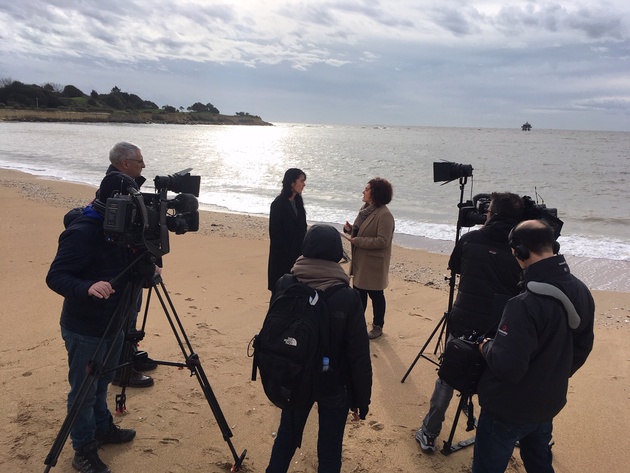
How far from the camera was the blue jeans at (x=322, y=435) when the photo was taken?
2.32m

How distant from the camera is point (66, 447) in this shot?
9.80ft

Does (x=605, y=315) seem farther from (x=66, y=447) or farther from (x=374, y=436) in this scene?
(x=66, y=447)

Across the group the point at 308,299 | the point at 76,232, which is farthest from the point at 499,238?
the point at 76,232

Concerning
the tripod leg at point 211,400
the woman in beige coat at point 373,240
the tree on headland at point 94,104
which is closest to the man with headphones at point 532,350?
the tripod leg at point 211,400

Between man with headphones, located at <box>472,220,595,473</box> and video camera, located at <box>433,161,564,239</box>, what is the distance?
0.68 metres

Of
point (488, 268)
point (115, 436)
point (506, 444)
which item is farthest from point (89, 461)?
point (488, 268)

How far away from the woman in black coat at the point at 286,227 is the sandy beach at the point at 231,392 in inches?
38.5

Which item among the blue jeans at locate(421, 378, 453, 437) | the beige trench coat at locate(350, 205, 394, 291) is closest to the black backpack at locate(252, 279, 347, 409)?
the blue jeans at locate(421, 378, 453, 437)


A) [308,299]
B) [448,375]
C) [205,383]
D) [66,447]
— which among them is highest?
[308,299]

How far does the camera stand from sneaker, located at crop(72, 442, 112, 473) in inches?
106

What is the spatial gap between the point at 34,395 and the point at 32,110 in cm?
9365

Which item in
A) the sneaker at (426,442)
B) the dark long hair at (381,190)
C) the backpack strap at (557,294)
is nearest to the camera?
the backpack strap at (557,294)

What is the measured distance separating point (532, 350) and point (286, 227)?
274 cm

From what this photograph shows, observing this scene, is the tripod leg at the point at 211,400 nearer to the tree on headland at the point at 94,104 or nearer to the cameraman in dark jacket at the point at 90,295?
the cameraman in dark jacket at the point at 90,295
